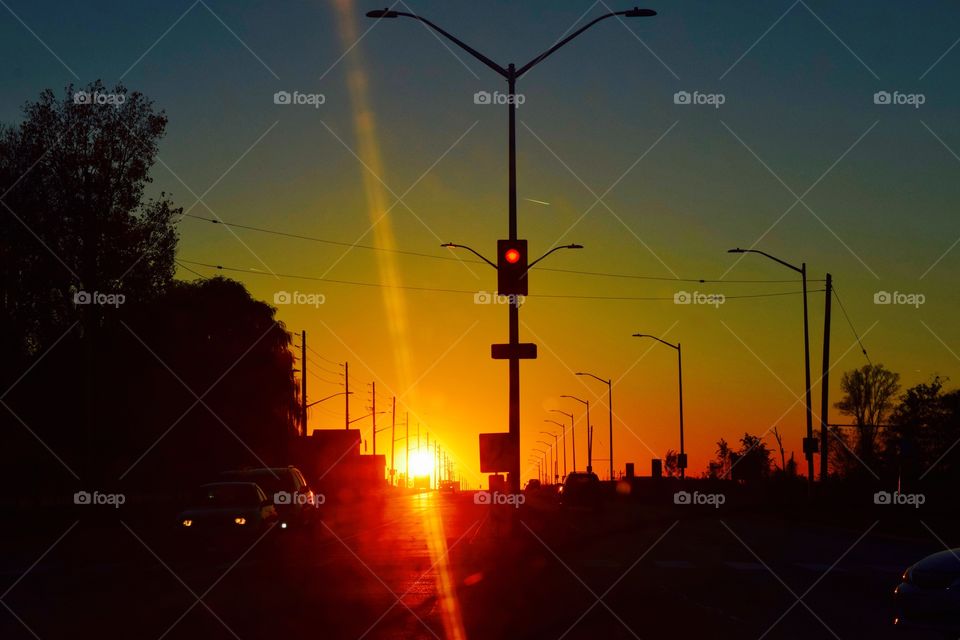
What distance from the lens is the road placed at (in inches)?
554

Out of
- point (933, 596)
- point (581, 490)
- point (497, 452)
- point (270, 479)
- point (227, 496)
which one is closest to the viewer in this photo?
point (933, 596)

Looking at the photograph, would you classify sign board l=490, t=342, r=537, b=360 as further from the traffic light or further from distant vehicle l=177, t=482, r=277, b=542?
distant vehicle l=177, t=482, r=277, b=542

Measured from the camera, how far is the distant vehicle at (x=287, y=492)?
31406mm

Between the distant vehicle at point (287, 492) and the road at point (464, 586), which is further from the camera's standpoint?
the distant vehicle at point (287, 492)

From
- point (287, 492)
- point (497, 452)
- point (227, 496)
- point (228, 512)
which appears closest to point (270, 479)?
point (287, 492)

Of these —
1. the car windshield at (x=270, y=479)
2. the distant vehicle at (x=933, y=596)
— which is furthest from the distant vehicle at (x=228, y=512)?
the distant vehicle at (x=933, y=596)

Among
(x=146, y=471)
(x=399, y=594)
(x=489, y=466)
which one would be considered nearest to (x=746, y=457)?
(x=146, y=471)

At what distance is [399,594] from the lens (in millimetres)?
17781

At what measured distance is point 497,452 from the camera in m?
29.2

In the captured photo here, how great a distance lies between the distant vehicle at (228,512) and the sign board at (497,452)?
5376 millimetres

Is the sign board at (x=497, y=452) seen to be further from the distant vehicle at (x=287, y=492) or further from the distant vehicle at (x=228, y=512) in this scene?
the distant vehicle at (x=287, y=492)

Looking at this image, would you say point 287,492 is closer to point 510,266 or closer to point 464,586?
point 510,266

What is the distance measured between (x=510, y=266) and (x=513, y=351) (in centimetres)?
302

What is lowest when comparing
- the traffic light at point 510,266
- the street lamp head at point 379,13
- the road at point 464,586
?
the road at point 464,586
